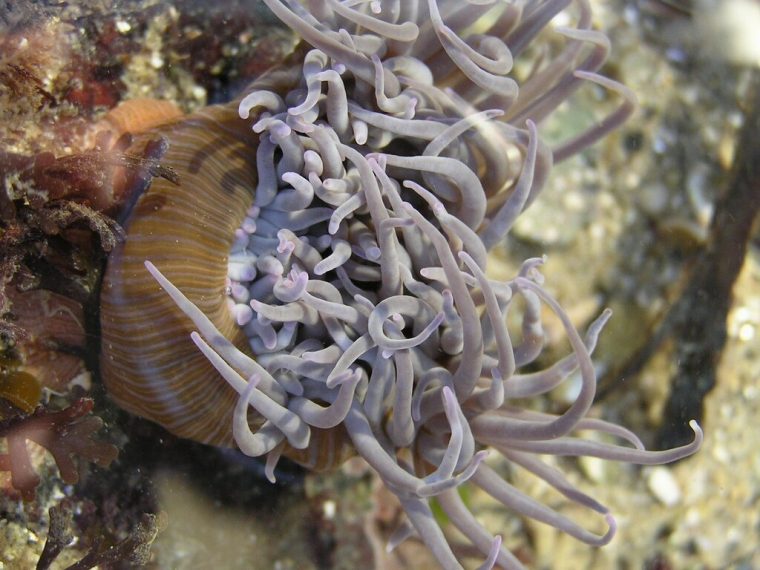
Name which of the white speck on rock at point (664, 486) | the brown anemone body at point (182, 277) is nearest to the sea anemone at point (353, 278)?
the brown anemone body at point (182, 277)

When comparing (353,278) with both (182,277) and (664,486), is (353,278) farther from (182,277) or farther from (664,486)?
(664,486)

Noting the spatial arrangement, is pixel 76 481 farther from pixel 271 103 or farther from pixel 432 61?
pixel 432 61

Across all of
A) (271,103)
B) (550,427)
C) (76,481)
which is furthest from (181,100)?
(550,427)

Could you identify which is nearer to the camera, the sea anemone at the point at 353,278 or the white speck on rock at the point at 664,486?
the sea anemone at the point at 353,278

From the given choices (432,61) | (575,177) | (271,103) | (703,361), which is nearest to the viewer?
(271,103)

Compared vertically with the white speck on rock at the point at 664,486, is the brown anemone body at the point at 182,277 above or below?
above

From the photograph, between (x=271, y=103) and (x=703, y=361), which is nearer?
(x=271, y=103)

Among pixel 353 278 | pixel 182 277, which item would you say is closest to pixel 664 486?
pixel 353 278

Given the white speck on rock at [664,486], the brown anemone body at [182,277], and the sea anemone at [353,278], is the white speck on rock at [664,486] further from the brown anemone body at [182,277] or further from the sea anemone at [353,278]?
the brown anemone body at [182,277]
